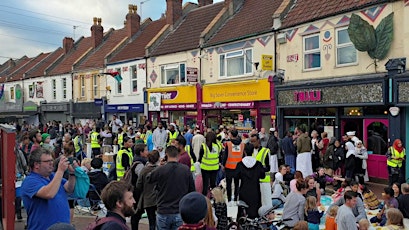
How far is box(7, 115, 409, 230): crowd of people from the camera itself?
13.1 feet

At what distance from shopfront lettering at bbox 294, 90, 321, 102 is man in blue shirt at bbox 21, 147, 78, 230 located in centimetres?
1194

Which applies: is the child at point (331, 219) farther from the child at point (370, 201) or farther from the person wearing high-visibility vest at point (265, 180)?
the child at point (370, 201)

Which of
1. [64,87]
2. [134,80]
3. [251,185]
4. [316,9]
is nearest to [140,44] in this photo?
[134,80]

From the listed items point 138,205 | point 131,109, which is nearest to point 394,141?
point 138,205

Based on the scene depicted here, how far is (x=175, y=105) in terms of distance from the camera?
891 inches

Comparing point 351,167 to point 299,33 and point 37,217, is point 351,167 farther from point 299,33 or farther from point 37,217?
point 37,217

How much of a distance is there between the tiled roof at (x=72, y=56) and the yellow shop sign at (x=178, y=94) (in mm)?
12803

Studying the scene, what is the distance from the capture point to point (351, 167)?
484 inches

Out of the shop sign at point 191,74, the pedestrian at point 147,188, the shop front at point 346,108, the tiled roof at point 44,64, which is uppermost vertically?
the tiled roof at point 44,64

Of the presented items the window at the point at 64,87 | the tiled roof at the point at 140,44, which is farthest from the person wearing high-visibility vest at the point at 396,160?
the window at the point at 64,87

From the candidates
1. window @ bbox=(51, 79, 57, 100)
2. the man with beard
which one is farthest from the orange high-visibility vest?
window @ bbox=(51, 79, 57, 100)

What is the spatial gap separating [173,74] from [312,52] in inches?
385

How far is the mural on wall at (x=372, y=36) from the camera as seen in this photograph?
12531mm

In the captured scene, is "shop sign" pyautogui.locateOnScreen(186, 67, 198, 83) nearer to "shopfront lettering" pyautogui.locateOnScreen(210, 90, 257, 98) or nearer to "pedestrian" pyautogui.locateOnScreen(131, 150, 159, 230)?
"shopfront lettering" pyautogui.locateOnScreen(210, 90, 257, 98)
